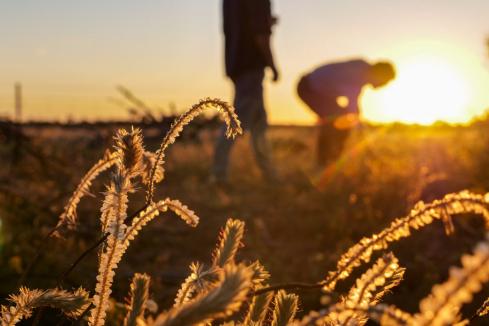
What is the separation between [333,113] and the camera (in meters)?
11.2

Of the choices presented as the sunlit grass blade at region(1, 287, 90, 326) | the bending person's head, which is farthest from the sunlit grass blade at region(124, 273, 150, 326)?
→ the bending person's head

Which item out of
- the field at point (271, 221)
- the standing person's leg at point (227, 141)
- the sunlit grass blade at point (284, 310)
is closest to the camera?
the sunlit grass blade at point (284, 310)

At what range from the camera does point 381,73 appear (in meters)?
10.8

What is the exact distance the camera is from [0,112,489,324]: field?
4039mm

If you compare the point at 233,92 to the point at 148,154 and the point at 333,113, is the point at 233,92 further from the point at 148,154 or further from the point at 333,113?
the point at 148,154

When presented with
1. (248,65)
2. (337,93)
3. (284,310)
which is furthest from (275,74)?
(284,310)

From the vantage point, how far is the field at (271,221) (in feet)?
13.3

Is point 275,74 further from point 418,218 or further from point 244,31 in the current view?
point 418,218

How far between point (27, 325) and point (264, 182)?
7.03 meters

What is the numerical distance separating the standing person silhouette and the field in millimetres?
411

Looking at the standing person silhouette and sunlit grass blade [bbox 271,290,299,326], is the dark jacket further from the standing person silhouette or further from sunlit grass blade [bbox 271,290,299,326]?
sunlit grass blade [bbox 271,290,299,326]

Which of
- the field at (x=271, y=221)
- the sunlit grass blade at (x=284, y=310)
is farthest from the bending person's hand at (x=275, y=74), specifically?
the sunlit grass blade at (x=284, y=310)

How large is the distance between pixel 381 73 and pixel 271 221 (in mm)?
4966

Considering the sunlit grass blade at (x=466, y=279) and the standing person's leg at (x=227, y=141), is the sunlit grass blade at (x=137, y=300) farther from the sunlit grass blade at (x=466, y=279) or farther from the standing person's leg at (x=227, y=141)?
the standing person's leg at (x=227, y=141)
